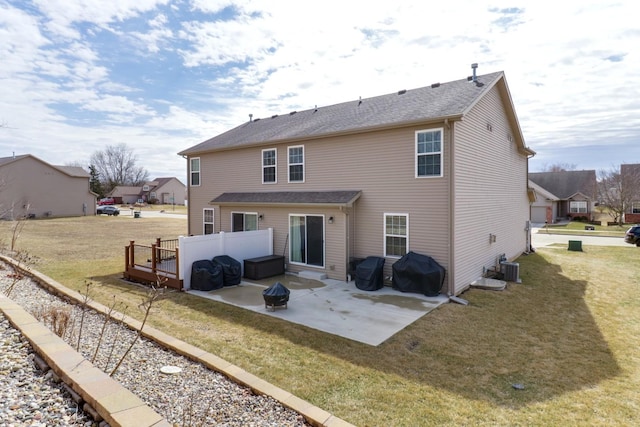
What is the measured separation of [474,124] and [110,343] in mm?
11086

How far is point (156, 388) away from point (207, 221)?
13.1m

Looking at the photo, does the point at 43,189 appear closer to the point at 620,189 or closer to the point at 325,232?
the point at 325,232

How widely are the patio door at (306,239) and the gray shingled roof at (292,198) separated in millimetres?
674

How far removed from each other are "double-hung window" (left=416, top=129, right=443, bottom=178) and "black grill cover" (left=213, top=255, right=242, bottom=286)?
20.6ft

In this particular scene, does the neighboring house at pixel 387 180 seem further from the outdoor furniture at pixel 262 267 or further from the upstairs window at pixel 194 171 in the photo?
the upstairs window at pixel 194 171

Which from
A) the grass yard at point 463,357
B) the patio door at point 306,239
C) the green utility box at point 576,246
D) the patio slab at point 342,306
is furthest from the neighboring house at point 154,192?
the green utility box at point 576,246

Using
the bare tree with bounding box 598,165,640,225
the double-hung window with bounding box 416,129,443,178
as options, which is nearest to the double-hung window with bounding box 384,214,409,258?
the double-hung window with bounding box 416,129,443,178

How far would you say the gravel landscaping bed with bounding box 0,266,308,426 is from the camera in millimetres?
3479

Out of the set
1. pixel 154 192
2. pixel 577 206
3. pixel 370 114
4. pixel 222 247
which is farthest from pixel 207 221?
pixel 154 192

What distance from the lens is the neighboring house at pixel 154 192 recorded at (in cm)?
7075

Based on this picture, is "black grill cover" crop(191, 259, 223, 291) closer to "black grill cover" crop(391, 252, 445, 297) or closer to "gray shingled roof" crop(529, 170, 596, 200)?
"black grill cover" crop(391, 252, 445, 297)

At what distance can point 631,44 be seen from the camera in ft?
32.5

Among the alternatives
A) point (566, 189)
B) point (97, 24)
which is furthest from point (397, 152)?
point (566, 189)

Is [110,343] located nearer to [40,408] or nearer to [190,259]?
[40,408]
